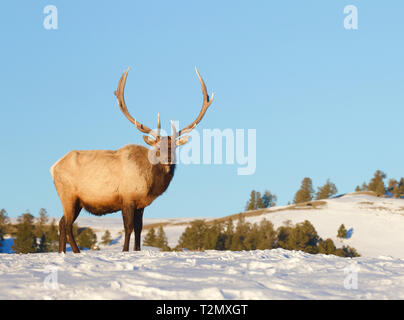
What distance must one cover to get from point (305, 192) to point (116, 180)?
131022mm

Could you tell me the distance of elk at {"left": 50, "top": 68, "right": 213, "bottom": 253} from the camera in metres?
16.2

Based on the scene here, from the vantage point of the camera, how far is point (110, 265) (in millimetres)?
11016

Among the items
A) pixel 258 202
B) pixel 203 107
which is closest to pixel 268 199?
pixel 258 202

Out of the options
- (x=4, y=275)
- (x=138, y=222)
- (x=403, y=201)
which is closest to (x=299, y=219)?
(x=403, y=201)

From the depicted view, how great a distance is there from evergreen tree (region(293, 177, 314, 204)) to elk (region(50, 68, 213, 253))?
129 metres

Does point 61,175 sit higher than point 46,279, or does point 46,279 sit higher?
point 61,175

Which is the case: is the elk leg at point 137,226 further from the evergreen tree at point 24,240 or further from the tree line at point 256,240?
the tree line at point 256,240

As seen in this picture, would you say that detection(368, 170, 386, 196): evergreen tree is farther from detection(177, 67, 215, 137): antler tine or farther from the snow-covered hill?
detection(177, 67, 215, 137): antler tine

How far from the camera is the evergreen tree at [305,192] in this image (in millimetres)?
143288

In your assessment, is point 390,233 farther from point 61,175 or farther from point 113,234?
point 61,175

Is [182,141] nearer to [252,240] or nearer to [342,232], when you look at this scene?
[252,240]

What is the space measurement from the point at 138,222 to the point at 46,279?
691cm
